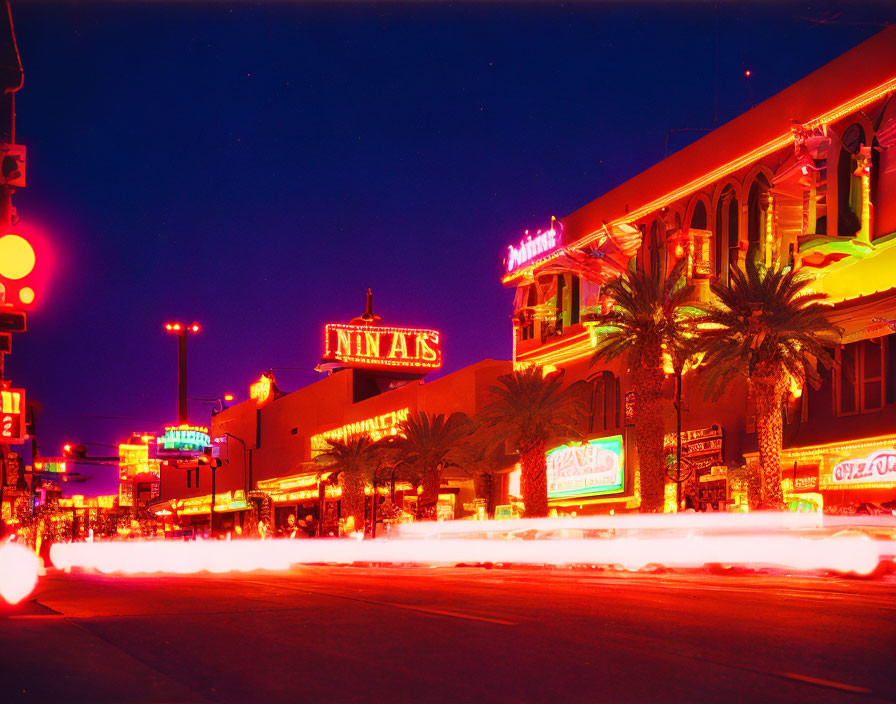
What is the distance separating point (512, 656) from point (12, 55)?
1432 cm

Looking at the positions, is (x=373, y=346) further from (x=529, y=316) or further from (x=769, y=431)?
(x=769, y=431)

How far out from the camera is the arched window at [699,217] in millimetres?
47125

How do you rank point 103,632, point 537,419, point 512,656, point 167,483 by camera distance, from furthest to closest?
point 167,483 → point 537,419 → point 103,632 → point 512,656

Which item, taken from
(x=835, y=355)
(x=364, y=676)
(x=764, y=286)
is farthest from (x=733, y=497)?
(x=364, y=676)

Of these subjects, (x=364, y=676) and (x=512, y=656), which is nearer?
(x=364, y=676)

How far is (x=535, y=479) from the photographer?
47.4 metres

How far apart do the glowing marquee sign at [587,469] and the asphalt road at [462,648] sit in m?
33.5

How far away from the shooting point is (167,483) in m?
127

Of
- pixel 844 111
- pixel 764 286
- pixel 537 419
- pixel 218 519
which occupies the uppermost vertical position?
pixel 844 111

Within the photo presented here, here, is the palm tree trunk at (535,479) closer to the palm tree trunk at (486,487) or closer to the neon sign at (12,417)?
the palm tree trunk at (486,487)

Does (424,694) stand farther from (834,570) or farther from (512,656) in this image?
(834,570)

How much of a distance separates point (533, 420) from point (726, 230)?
1122cm

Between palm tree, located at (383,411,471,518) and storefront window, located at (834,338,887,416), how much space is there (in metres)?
20.2

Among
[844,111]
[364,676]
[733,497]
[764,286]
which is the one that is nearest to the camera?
[364,676]
